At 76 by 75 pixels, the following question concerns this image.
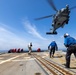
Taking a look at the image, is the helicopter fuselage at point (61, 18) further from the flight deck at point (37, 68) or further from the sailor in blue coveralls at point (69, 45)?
the sailor in blue coveralls at point (69, 45)

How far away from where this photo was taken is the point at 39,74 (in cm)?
683

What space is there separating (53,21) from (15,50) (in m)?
14.4

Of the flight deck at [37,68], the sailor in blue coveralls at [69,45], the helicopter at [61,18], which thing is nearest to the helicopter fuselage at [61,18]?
the helicopter at [61,18]

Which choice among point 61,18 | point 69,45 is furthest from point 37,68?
point 61,18

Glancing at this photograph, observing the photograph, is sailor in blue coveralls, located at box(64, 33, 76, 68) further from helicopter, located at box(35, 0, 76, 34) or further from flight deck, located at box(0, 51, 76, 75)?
helicopter, located at box(35, 0, 76, 34)

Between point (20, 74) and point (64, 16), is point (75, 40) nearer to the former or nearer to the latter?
point (20, 74)

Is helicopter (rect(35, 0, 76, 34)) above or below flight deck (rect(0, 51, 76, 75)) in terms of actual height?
above

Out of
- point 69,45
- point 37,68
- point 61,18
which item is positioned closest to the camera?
point 37,68

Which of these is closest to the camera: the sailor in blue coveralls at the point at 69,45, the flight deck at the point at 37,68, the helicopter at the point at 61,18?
the flight deck at the point at 37,68

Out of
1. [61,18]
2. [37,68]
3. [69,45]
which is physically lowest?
[37,68]

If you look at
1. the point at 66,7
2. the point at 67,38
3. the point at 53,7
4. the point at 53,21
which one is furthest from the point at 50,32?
the point at 67,38

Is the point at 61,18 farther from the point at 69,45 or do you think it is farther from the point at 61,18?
the point at 69,45

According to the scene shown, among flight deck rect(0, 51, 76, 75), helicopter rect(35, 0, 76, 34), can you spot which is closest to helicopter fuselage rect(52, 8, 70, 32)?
helicopter rect(35, 0, 76, 34)

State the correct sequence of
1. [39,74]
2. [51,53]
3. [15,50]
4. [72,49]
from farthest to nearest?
[15,50] < [51,53] < [72,49] < [39,74]
